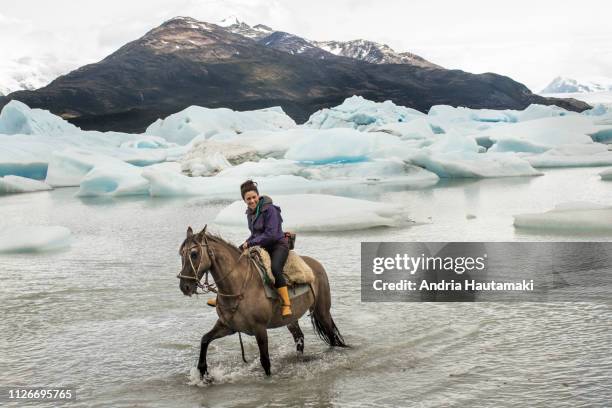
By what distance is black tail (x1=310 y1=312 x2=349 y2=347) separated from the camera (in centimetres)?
620

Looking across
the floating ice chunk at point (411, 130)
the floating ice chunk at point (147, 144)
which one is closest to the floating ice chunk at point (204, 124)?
the floating ice chunk at point (147, 144)

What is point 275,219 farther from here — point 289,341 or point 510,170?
point 510,170

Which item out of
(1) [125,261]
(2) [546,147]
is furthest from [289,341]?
(2) [546,147]

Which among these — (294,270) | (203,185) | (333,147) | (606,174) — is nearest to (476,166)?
(606,174)

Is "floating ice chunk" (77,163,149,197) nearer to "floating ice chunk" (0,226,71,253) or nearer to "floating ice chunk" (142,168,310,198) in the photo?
"floating ice chunk" (142,168,310,198)

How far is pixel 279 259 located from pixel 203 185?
22.0 m

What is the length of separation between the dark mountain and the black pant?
81116 mm

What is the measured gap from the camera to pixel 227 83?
357 feet

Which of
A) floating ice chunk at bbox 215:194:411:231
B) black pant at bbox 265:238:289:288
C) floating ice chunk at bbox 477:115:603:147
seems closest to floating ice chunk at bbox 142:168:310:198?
floating ice chunk at bbox 215:194:411:231

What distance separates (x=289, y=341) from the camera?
6.68 metres

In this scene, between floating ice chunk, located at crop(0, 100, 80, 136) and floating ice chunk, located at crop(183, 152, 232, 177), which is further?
floating ice chunk, located at crop(0, 100, 80, 136)

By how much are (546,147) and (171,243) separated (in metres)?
30.2

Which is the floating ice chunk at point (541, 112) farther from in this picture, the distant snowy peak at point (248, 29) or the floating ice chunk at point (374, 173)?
the distant snowy peak at point (248, 29)

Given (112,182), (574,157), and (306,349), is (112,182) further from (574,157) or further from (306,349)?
(306,349)
